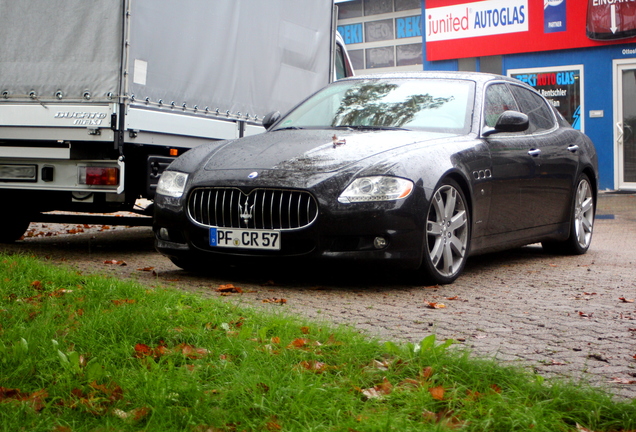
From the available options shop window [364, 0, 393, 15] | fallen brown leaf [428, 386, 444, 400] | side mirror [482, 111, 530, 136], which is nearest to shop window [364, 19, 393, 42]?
shop window [364, 0, 393, 15]

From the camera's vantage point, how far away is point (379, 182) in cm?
591

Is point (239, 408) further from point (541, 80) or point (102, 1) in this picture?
point (541, 80)

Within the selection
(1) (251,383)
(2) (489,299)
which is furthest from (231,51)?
(1) (251,383)

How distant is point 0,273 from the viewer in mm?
5828

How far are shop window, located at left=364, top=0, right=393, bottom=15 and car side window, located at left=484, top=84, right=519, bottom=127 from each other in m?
30.7

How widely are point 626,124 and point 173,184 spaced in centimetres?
1546

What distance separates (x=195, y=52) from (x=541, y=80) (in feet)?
45.2

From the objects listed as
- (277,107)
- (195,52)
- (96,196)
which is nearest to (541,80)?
(277,107)

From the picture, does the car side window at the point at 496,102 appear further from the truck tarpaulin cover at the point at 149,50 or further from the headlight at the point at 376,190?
the truck tarpaulin cover at the point at 149,50

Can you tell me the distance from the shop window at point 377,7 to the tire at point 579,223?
98.7ft

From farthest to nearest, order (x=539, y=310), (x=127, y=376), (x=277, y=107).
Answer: (x=277, y=107) → (x=539, y=310) → (x=127, y=376)

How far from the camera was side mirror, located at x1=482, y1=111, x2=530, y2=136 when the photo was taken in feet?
23.0

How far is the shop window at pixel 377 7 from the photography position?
37.8 m

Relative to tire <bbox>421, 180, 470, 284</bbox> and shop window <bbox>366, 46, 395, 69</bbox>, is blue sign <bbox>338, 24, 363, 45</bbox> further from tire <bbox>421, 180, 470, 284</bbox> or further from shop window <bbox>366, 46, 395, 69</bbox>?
tire <bbox>421, 180, 470, 284</bbox>
